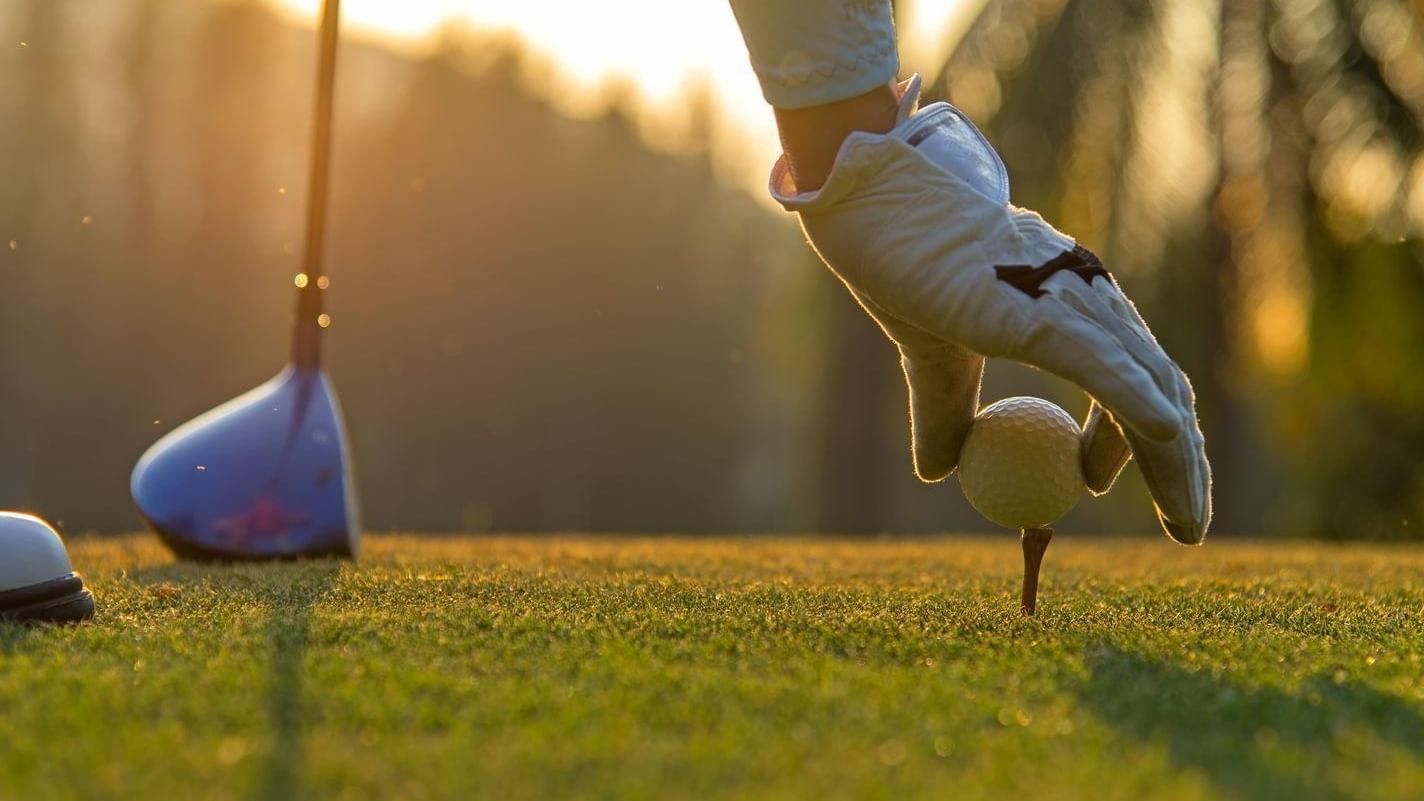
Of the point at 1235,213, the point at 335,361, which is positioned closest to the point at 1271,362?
the point at 1235,213

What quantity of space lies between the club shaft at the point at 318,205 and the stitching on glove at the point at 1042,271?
2251 millimetres

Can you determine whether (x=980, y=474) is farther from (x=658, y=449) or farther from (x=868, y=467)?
(x=658, y=449)

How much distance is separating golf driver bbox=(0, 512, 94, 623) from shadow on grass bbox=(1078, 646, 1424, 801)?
1.52 metres

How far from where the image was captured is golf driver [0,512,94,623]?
82.1 inches

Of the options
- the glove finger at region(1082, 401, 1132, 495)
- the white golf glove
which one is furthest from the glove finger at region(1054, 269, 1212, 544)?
the glove finger at region(1082, 401, 1132, 495)

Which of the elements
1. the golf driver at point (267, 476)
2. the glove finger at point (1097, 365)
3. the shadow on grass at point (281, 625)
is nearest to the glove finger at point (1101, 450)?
the glove finger at point (1097, 365)

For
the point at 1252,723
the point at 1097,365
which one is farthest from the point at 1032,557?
the point at 1252,723

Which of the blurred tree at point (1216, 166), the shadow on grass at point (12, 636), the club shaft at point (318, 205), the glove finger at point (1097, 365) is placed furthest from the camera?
A: the blurred tree at point (1216, 166)

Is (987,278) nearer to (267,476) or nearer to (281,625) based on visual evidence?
(281,625)

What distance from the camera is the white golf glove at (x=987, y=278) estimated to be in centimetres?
202

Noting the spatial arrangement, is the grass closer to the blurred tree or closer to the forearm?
the forearm

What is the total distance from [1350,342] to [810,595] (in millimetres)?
10287

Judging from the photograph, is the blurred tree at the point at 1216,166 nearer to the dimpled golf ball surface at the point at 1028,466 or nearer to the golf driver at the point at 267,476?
the golf driver at the point at 267,476

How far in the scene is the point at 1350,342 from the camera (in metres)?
11.5
